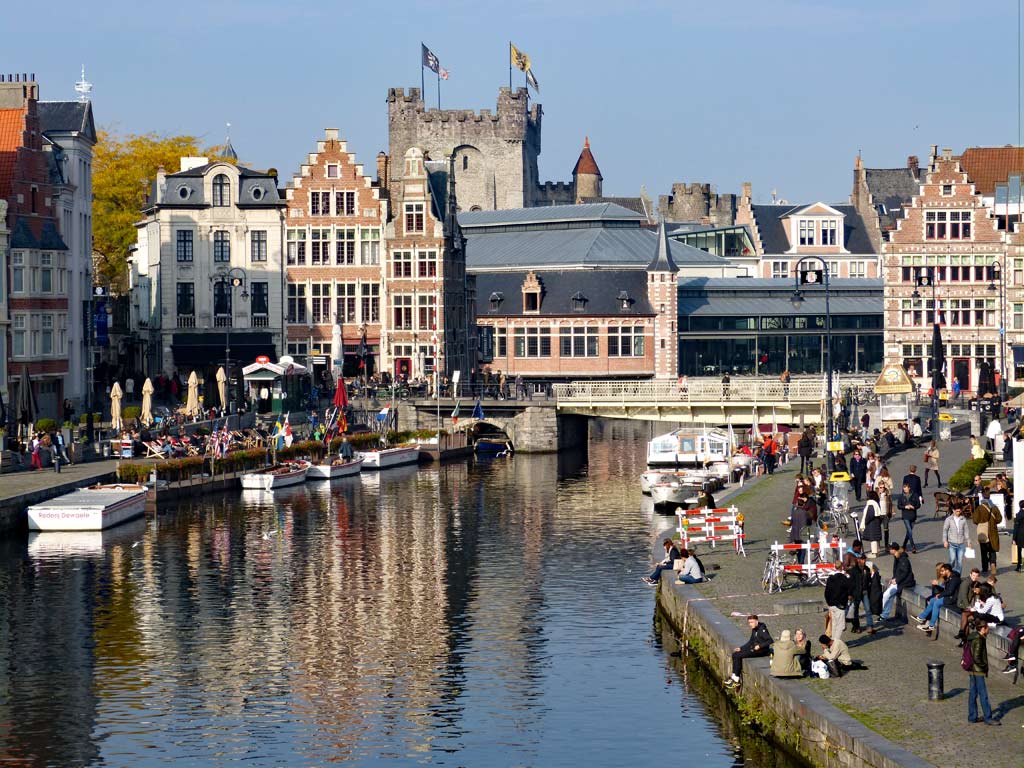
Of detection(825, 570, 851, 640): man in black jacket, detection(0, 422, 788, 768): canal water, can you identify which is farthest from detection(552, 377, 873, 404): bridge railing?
detection(825, 570, 851, 640): man in black jacket

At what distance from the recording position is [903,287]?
11156cm

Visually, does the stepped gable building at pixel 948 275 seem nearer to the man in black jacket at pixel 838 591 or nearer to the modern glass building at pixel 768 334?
the modern glass building at pixel 768 334

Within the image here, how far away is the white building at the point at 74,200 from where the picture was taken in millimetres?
85438

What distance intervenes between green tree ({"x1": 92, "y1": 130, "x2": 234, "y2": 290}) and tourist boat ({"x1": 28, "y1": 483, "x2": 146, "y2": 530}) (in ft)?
188

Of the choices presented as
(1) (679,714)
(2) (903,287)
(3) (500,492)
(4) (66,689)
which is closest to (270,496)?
(3) (500,492)

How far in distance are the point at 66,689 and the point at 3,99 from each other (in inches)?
2263

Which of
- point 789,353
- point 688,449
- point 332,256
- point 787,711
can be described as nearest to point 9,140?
point 332,256

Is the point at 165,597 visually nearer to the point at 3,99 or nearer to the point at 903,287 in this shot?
the point at 3,99

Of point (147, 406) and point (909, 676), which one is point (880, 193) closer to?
point (147, 406)

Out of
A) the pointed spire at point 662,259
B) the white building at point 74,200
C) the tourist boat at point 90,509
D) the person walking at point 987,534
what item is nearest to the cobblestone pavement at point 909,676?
the person walking at point 987,534

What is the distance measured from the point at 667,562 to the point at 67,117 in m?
56.5

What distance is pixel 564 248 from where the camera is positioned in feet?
412

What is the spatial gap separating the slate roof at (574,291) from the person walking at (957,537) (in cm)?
7831

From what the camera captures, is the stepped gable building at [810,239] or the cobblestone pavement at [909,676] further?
the stepped gable building at [810,239]
